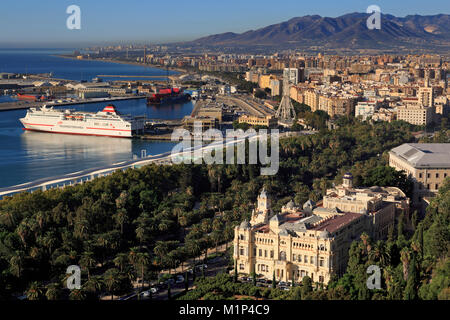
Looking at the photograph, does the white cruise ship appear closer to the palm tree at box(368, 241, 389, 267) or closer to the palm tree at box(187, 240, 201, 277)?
the palm tree at box(187, 240, 201, 277)

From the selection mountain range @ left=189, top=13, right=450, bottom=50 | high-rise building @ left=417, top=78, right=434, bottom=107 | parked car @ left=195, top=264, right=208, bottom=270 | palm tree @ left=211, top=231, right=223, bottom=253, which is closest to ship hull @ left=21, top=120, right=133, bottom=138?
high-rise building @ left=417, top=78, right=434, bottom=107

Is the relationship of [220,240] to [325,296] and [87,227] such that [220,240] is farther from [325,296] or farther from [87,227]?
[325,296]

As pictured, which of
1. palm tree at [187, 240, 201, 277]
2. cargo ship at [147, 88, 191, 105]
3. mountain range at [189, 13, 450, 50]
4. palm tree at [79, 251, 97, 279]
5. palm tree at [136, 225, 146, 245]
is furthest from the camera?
mountain range at [189, 13, 450, 50]

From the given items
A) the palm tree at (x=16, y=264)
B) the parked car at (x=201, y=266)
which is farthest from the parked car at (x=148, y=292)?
the palm tree at (x=16, y=264)

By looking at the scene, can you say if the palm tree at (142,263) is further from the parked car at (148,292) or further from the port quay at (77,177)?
the port quay at (77,177)

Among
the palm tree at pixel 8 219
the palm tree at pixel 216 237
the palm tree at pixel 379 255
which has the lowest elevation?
the palm tree at pixel 216 237

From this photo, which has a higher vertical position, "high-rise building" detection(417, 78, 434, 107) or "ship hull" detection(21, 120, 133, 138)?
"high-rise building" detection(417, 78, 434, 107)
